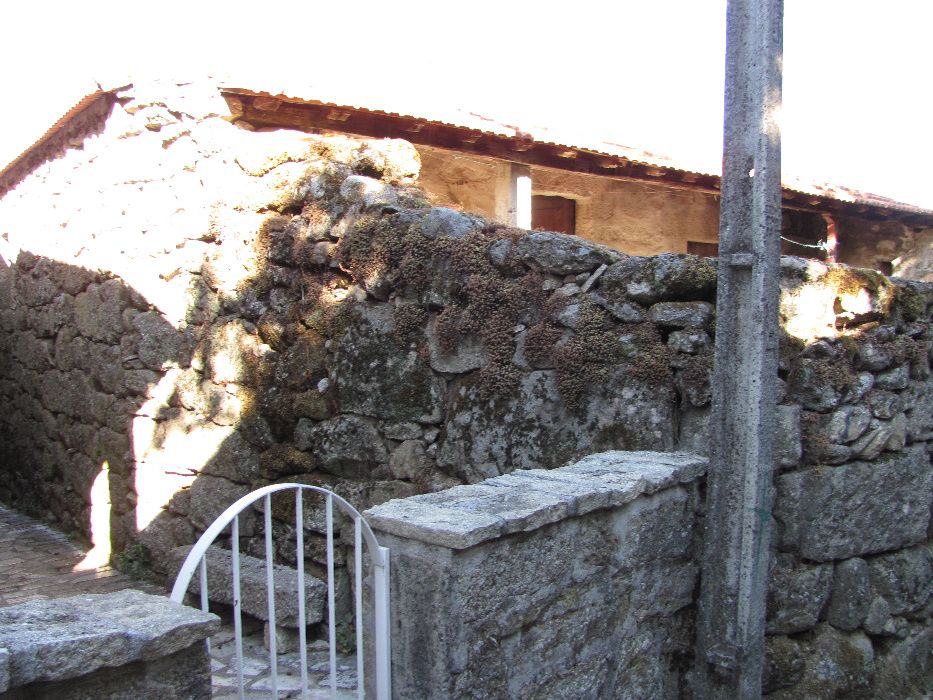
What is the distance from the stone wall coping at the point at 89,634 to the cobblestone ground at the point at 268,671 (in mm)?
1663

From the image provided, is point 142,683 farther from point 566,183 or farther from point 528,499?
point 566,183

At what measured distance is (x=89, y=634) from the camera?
1.48 meters

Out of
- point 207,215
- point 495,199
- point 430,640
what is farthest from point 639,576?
point 495,199

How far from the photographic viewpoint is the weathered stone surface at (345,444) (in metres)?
3.97

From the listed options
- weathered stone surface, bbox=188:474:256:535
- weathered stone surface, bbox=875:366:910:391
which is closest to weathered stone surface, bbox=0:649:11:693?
weathered stone surface, bbox=875:366:910:391

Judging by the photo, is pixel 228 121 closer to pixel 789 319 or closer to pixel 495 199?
pixel 495 199

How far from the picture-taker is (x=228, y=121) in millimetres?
4848

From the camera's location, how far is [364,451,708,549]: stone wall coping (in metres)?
2.06

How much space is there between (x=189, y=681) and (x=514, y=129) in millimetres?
5181

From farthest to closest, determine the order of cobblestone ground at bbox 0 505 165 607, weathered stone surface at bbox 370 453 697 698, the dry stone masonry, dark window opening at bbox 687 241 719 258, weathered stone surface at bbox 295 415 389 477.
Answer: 1. dark window opening at bbox 687 241 719 258
2. cobblestone ground at bbox 0 505 165 607
3. weathered stone surface at bbox 295 415 389 477
4. the dry stone masonry
5. weathered stone surface at bbox 370 453 697 698

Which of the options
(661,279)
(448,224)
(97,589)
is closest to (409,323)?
(448,224)

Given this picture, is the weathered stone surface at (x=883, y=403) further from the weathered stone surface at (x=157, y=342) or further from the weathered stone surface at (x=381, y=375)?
the weathered stone surface at (x=157, y=342)

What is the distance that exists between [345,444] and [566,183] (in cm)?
452

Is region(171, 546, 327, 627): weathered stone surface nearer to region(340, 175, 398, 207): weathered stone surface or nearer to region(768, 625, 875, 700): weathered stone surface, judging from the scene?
region(340, 175, 398, 207): weathered stone surface
